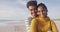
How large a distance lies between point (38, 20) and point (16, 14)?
0.18m

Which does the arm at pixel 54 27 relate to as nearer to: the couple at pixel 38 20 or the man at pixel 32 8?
the couple at pixel 38 20

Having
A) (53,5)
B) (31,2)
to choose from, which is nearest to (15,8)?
(31,2)

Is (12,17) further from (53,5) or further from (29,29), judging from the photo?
(53,5)

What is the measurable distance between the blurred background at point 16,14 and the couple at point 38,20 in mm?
33

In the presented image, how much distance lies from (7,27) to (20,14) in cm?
15

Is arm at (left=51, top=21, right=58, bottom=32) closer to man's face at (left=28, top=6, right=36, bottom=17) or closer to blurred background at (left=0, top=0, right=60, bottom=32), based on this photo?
blurred background at (left=0, top=0, right=60, bottom=32)

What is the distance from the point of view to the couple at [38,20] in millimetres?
1118

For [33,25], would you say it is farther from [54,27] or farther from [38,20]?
[54,27]

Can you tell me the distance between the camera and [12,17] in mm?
1146

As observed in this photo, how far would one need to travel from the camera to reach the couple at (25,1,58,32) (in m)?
1.12

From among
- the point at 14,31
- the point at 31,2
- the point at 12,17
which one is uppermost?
the point at 31,2

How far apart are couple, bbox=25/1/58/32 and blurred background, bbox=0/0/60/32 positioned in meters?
0.03

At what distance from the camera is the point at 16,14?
1144 mm

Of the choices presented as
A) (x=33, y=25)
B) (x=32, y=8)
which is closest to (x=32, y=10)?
(x=32, y=8)
